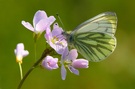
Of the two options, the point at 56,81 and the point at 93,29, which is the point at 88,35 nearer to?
the point at 93,29

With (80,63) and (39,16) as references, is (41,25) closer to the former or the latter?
(39,16)

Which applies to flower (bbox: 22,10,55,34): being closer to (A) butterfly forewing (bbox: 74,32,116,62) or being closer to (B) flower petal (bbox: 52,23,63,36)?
(B) flower petal (bbox: 52,23,63,36)

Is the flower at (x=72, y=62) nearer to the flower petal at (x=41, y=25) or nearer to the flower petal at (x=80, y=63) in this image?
the flower petal at (x=80, y=63)

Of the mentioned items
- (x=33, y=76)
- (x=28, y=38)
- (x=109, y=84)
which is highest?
(x=28, y=38)

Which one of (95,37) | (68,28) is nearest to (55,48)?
(95,37)

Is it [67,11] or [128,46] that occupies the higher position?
[67,11]

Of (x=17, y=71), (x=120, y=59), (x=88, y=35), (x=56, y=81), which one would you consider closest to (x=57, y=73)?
(x=56, y=81)
